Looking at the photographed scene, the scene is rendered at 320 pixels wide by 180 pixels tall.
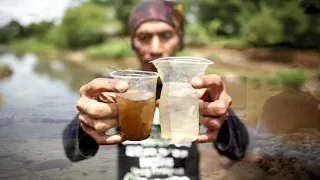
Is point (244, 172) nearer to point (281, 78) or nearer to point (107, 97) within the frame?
point (281, 78)

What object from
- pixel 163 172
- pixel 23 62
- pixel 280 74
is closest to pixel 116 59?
pixel 23 62

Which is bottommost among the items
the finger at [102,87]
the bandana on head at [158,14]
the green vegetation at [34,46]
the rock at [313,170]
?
the rock at [313,170]

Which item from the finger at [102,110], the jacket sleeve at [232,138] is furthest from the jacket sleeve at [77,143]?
the jacket sleeve at [232,138]

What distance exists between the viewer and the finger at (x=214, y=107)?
3.34 ft

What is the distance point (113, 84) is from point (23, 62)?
0.72 metres

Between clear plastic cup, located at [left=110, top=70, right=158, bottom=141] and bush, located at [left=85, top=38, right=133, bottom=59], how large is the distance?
0.51 meters

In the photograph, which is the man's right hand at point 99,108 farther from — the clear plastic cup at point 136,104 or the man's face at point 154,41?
the man's face at point 154,41

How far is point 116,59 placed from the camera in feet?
4.82

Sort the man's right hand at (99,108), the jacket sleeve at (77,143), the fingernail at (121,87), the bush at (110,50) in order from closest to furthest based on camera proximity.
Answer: the fingernail at (121,87)
the man's right hand at (99,108)
the jacket sleeve at (77,143)
the bush at (110,50)

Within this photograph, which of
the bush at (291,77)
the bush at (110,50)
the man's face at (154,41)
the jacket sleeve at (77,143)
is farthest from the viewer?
the bush at (291,77)

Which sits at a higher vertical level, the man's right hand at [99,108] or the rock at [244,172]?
the man's right hand at [99,108]

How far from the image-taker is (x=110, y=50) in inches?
58.2

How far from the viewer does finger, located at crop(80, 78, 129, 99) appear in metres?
0.89

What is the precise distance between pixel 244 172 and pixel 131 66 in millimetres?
615
